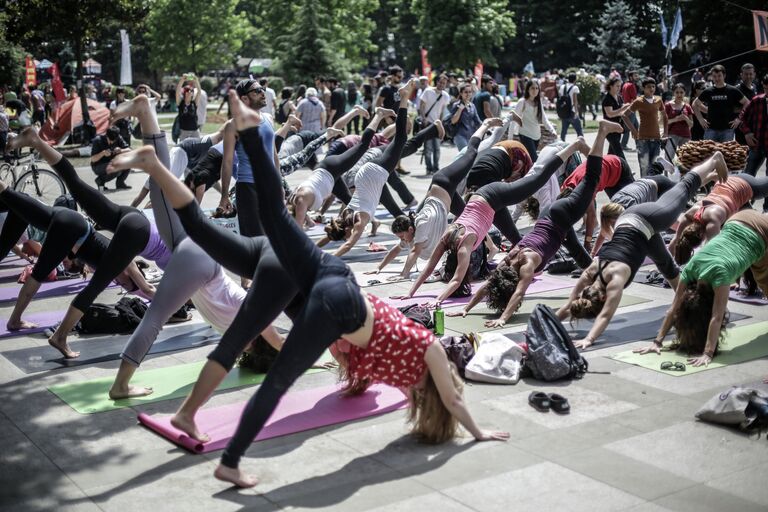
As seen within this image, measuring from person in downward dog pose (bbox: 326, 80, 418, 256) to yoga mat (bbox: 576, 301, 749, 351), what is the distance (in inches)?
129

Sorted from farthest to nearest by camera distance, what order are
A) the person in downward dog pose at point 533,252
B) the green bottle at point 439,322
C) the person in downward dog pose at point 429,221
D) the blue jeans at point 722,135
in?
the blue jeans at point 722,135
the person in downward dog pose at point 429,221
the person in downward dog pose at point 533,252
the green bottle at point 439,322

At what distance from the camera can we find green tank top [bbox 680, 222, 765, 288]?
269 inches

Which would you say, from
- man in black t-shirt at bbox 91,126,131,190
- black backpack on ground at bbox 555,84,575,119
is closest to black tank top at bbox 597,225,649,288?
man in black t-shirt at bbox 91,126,131,190

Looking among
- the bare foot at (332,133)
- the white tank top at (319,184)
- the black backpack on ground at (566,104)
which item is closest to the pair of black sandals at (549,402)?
the white tank top at (319,184)

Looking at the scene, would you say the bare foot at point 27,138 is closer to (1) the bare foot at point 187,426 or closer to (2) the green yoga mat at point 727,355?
(1) the bare foot at point 187,426

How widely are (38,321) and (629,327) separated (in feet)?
18.2

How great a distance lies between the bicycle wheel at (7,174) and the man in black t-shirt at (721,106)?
37.4 ft

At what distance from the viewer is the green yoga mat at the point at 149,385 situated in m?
6.44

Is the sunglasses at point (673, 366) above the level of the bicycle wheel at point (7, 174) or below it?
below

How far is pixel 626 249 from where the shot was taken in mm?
7477

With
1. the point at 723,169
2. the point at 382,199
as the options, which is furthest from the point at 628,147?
the point at 723,169

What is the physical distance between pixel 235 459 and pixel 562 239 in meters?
4.54

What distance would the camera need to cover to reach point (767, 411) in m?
5.59

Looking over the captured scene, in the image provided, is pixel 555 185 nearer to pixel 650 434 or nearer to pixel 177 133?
pixel 650 434
